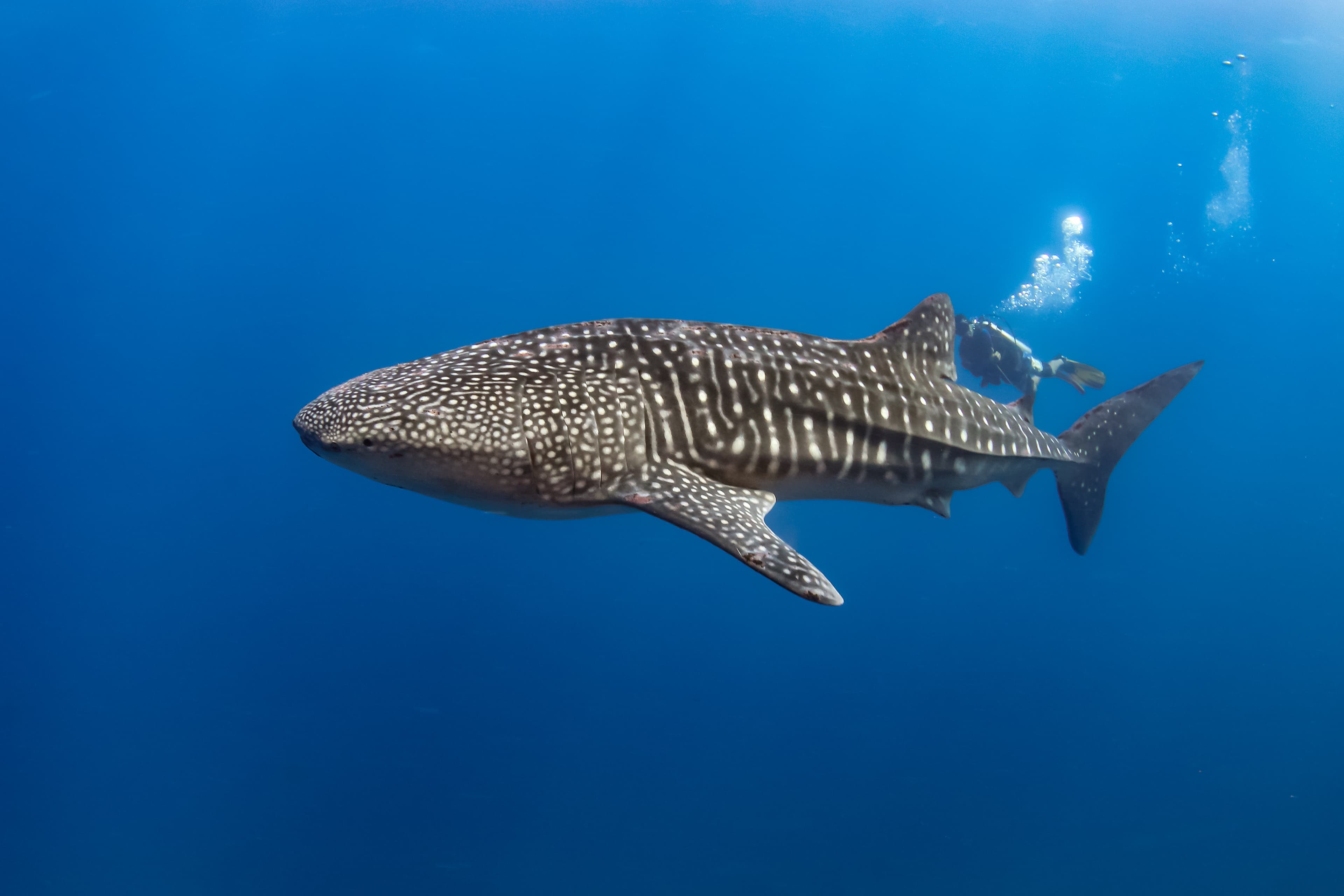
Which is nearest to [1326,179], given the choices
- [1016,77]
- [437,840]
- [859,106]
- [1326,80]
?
[1326,80]

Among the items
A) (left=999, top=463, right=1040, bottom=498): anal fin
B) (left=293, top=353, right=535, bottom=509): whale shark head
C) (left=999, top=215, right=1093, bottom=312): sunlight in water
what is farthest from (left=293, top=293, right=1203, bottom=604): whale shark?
(left=999, top=215, right=1093, bottom=312): sunlight in water

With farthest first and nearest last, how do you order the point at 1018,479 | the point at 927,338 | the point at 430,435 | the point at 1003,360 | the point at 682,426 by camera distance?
the point at 1003,360 < the point at 1018,479 < the point at 927,338 < the point at 682,426 < the point at 430,435

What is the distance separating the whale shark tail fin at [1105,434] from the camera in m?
5.28

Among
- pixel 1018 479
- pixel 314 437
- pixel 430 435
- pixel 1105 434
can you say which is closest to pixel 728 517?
pixel 430 435

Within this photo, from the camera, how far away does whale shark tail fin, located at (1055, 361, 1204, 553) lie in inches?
208

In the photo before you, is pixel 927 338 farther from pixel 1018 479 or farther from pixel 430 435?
pixel 430 435

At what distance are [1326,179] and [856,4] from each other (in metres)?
13.0

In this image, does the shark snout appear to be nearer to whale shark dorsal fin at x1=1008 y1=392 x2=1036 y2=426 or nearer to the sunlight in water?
whale shark dorsal fin at x1=1008 y1=392 x2=1036 y2=426

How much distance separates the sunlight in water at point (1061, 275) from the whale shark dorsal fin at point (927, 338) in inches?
524

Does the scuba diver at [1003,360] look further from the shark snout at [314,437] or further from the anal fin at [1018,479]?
the shark snout at [314,437]

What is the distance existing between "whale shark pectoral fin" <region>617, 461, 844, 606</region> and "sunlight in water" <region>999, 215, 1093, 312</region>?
1520 centimetres

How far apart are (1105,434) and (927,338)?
88.3 inches

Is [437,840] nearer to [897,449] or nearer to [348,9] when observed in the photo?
[897,449]

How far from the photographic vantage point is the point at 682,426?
3248 mm
